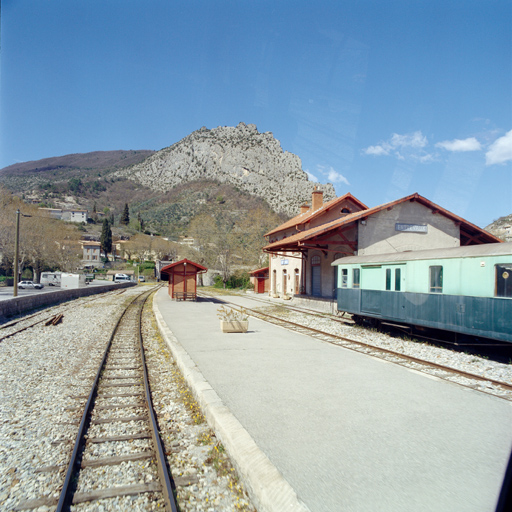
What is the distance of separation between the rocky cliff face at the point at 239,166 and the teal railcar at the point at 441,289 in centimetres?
7517

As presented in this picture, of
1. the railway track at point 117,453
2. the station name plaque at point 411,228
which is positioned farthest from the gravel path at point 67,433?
the station name plaque at point 411,228

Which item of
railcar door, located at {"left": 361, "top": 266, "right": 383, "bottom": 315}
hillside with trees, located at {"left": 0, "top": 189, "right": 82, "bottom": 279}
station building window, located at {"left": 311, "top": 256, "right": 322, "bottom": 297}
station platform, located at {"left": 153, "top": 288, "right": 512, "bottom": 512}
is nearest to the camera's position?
station platform, located at {"left": 153, "top": 288, "right": 512, "bottom": 512}

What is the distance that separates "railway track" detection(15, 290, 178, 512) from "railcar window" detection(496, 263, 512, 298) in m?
8.24

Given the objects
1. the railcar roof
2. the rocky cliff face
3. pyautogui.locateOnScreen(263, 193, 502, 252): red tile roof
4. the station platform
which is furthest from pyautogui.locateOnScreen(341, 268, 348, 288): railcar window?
the rocky cliff face

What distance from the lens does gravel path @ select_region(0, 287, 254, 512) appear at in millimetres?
3523

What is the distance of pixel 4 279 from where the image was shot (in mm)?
48969

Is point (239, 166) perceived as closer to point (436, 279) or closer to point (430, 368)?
point (436, 279)

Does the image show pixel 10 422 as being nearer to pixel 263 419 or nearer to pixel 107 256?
pixel 263 419

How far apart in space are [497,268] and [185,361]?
7734mm

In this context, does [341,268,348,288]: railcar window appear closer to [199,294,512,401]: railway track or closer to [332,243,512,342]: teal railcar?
[332,243,512,342]: teal railcar

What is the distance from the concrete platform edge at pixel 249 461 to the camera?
3088 mm

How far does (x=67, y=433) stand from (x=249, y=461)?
2.74 metres

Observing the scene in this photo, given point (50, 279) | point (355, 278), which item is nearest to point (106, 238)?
point (50, 279)

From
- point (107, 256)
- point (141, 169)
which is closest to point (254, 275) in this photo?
point (107, 256)
